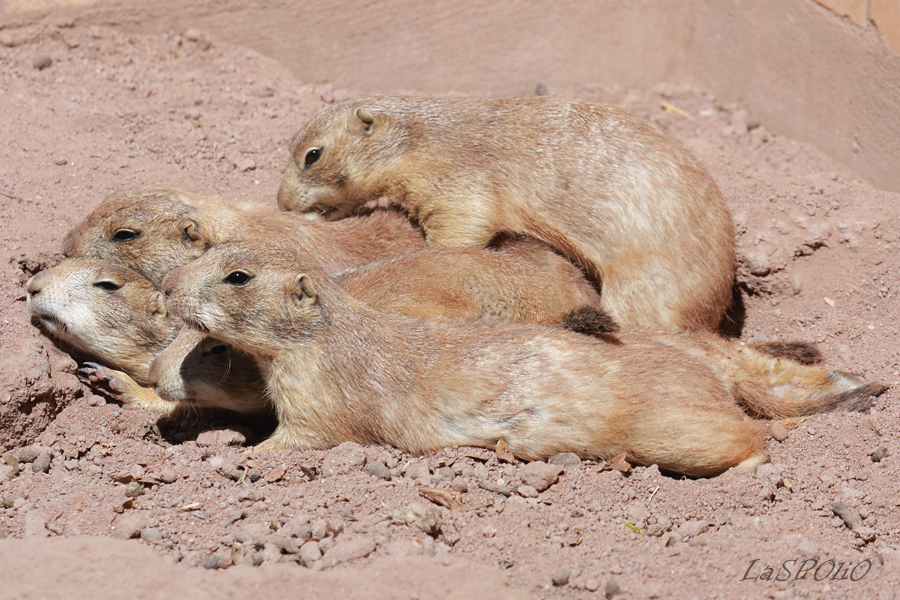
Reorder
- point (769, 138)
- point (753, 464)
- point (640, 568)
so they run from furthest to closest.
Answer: point (769, 138) < point (753, 464) < point (640, 568)

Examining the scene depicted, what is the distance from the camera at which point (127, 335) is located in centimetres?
624

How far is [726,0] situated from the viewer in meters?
9.35

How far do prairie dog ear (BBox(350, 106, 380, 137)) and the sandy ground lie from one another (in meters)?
1.40

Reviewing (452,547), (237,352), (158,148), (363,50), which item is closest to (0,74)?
(158,148)

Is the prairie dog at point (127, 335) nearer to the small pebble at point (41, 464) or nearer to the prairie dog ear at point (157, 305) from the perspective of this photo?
the prairie dog ear at point (157, 305)

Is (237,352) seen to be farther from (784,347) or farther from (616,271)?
(784,347)

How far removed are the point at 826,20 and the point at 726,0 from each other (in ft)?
5.79

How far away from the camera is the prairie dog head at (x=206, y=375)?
5910 mm

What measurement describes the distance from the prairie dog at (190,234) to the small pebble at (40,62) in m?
3.03

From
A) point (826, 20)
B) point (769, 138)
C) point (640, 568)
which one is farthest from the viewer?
point (769, 138)

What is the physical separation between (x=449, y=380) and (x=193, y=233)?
97.8 inches

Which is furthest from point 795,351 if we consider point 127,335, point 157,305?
point 127,335

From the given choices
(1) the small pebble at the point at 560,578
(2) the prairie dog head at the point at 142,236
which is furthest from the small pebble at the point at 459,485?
(2) the prairie dog head at the point at 142,236

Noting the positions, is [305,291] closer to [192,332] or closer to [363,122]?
[192,332]
